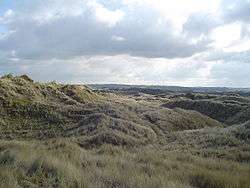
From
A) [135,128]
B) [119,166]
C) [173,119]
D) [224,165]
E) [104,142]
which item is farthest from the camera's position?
[173,119]

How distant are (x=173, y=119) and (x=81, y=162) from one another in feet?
96.3

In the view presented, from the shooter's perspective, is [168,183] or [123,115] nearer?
[168,183]

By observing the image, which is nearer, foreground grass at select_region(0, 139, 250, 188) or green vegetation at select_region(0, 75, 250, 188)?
foreground grass at select_region(0, 139, 250, 188)

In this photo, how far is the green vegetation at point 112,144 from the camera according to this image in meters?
11.4

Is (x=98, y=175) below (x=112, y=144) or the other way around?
the other way around

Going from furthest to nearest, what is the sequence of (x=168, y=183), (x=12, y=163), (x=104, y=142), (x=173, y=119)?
1. (x=173, y=119)
2. (x=104, y=142)
3. (x=12, y=163)
4. (x=168, y=183)

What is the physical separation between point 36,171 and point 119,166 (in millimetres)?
3398

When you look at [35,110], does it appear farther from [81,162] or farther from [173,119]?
[81,162]

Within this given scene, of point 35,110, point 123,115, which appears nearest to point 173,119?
point 123,115

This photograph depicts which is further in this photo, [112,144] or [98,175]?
[112,144]

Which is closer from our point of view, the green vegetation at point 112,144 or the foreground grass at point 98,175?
the foreground grass at point 98,175

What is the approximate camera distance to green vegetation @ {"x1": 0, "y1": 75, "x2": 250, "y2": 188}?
37.3 feet

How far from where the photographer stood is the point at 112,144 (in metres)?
26.6

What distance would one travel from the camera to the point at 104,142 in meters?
26.7
